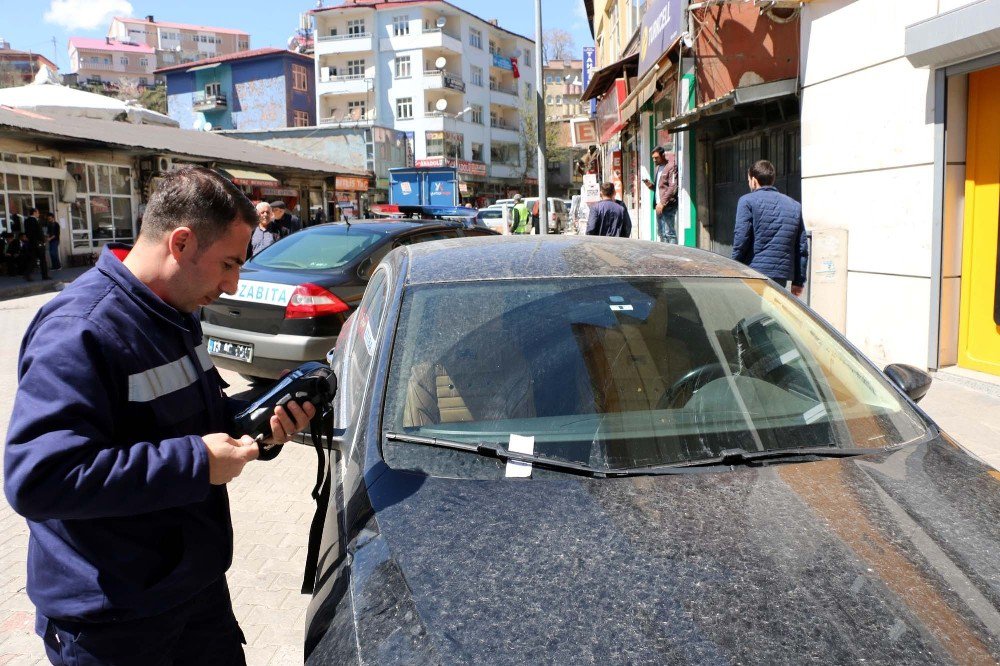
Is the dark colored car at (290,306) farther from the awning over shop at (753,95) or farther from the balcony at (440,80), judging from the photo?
the balcony at (440,80)

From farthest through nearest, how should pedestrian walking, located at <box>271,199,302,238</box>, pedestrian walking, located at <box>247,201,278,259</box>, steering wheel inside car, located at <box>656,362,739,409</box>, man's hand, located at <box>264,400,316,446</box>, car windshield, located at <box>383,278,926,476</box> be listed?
pedestrian walking, located at <box>271,199,302,238</box>, pedestrian walking, located at <box>247,201,278,259</box>, steering wheel inside car, located at <box>656,362,739,409</box>, car windshield, located at <box>383,278,926,476</box>, man's hand, located at <box>264,400,316,446</box>

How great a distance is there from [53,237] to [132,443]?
20.9 metres

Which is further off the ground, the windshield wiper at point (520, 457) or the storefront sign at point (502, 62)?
the storefront sign at point (502, 62)

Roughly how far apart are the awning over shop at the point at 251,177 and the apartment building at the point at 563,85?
6729 centimetres

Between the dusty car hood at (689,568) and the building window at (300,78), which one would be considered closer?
the dusty car hood at (689,568)

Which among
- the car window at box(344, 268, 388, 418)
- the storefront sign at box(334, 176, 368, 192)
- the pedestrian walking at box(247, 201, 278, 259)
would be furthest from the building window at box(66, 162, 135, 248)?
the car window at box(344, 268, 388, 418)

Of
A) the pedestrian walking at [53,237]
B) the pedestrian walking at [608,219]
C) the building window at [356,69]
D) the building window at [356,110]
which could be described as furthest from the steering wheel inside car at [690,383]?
the building window at [356,69]

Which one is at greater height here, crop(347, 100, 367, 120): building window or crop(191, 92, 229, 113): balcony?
crop(191, 92, 229, 113): balcony

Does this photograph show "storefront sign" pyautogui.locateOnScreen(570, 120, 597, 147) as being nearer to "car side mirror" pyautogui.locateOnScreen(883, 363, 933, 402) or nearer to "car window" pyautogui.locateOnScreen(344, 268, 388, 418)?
"car window" pyautogui.locateOnScreen(344, 268, 388, 418)

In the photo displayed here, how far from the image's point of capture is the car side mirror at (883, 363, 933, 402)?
2756mm

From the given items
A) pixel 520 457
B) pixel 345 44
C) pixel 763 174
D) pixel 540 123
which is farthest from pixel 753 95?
A: pixel 345 44

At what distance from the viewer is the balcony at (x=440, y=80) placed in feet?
193

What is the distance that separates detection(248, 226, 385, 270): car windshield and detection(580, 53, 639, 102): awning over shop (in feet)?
36.9

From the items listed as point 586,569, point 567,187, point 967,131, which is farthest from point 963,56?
point 567,187
